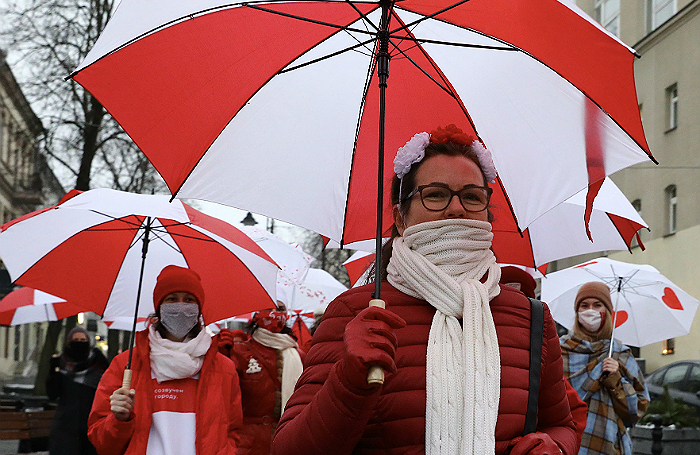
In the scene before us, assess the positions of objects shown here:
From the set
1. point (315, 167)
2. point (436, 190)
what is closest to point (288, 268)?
point (315, 167)

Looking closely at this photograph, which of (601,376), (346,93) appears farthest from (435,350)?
(601,376)

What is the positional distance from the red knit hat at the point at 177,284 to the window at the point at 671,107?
21.7 meters

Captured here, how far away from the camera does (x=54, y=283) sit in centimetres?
615

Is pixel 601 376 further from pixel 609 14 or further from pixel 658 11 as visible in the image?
pixel 609 14

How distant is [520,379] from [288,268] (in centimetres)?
747

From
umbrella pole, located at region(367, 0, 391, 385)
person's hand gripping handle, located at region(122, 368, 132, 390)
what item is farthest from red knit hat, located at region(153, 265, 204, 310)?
umbrella pole, located at region(367, 0, 391, 385)

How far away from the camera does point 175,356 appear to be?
5.21 m

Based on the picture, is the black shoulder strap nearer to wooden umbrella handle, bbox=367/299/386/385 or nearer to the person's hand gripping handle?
wooden umbrella handle, bbox=367/299/386/385

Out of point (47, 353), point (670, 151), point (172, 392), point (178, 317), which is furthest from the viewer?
point (670, 151)

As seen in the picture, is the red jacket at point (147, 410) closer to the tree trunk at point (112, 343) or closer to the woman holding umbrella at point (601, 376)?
the woman holding umbrella at point (601, 376)

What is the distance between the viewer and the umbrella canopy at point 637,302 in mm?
9289

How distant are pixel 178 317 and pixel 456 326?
333 centimetres

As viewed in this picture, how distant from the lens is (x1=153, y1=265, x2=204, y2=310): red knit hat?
5543 mm

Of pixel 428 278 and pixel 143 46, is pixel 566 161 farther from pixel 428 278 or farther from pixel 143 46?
pixel 143 46
